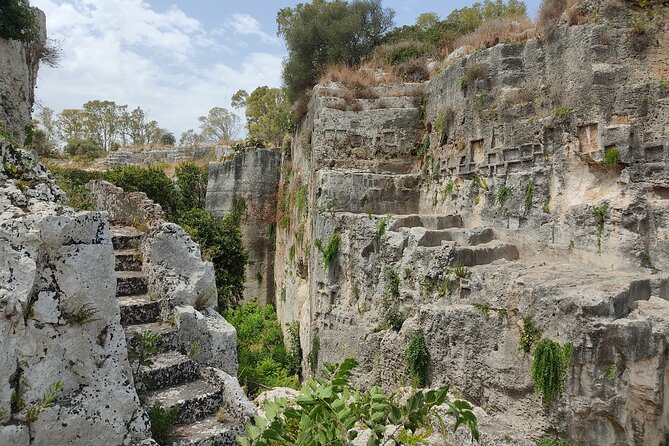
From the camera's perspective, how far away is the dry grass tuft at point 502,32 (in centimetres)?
1007

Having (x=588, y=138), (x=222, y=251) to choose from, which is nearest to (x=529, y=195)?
(x=588, y=138)

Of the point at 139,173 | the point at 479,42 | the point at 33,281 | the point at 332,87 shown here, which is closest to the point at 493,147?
the point at 479,42

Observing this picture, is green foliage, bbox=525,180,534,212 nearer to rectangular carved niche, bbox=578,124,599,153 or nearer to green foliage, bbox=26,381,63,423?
rectangular carved niche, bbox=578,124,599,153

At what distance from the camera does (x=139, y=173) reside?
15828 millimetres

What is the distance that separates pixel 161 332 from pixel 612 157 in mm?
7170

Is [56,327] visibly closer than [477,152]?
Yes

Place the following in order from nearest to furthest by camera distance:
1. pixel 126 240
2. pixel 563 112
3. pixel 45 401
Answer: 1. pixel 45 401
2. pixel 126 240
3. pixel 563 112

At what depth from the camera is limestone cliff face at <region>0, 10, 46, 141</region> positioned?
41.2 ft

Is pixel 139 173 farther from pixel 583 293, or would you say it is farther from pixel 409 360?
pixel 583 293

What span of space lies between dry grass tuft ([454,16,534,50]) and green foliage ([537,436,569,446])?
7.29 meters

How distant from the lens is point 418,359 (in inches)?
306

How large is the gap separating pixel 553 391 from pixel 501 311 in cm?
119

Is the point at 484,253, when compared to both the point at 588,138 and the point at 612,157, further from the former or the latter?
the point at 588,138

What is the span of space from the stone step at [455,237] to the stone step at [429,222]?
0.91 m
